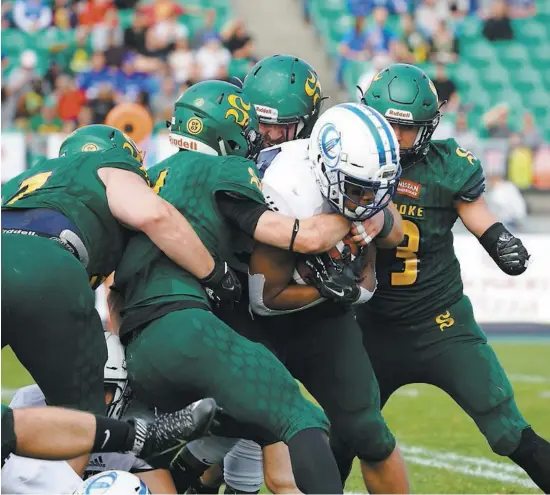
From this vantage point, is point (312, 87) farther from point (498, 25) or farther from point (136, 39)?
point (498, 25)

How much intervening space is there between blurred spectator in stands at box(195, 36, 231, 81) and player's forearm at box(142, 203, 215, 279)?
1038cm

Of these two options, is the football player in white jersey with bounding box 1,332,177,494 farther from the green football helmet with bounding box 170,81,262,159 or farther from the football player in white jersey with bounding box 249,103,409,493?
the green football helmet with bounding box 170,81,262,159

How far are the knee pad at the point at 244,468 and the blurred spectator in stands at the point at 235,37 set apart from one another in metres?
10.6

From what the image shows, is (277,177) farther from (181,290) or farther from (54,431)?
(54,431)

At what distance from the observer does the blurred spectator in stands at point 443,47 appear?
15.8 meters

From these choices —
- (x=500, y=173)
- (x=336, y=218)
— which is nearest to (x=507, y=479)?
(x=336, y=218)

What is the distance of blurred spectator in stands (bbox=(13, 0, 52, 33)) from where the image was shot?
14977 mm

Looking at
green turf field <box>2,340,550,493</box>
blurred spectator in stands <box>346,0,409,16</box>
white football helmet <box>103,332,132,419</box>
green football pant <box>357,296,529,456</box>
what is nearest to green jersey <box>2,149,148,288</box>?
white football helmet <box>103,332,132,419</box>

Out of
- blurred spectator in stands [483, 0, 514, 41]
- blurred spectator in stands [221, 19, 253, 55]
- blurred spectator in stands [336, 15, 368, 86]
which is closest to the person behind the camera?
blurred spectator in stands [221, 19, 253, 55]

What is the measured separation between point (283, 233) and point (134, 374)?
73 centimetres

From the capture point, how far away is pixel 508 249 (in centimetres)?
487

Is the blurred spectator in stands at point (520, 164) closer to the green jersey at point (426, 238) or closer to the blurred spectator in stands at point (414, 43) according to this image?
the blurred spectator in stands at point (414, 43)

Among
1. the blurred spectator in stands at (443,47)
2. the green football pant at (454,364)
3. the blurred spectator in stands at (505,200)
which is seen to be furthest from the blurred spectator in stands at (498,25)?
the green football pant at (454,364)

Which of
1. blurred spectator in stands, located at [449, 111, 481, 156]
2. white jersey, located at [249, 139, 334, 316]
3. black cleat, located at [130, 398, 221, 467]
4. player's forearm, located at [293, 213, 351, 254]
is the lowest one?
blurred spectator in stands, located at [449, 111, 481, 156]
